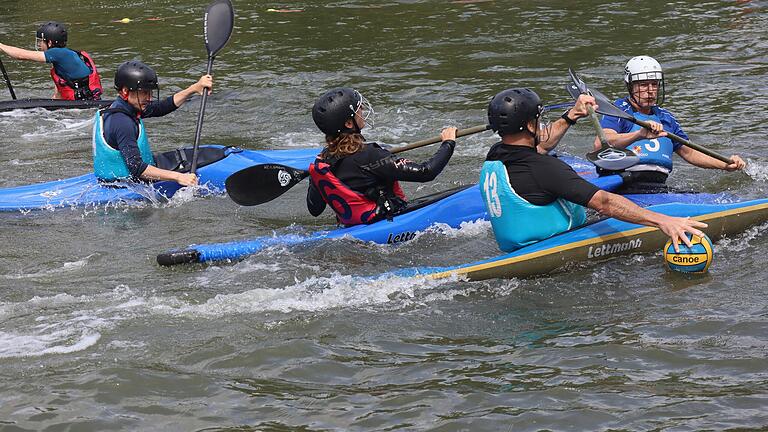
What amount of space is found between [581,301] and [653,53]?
870 cm

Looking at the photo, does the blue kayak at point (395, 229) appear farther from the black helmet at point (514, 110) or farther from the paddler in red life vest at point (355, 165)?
the black helmet at point (514, 110)

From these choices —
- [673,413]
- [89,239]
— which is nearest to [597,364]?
[673,413]

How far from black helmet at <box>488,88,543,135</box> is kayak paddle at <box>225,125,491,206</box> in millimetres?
2178

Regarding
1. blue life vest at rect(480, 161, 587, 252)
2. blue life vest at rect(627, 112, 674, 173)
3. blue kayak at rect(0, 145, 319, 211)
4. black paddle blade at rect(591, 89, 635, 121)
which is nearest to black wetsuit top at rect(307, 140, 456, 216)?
blue life vest at rect(480, 161, 587, 252)

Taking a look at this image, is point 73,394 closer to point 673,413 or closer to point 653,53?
point 673,413

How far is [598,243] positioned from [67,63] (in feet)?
26.9

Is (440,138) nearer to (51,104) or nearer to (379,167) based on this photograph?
(379,167)

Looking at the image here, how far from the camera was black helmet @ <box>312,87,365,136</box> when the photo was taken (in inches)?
265

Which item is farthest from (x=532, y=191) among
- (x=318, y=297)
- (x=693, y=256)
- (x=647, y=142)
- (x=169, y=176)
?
(x=169, y=176)

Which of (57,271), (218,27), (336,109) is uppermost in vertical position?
(218,27)

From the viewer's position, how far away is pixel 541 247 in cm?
638

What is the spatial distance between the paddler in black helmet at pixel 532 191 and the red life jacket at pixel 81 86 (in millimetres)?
7770

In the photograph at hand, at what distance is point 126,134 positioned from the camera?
8.59 meters

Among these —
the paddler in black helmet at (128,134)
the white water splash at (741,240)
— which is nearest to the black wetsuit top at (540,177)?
the white water splash at (741,240)
